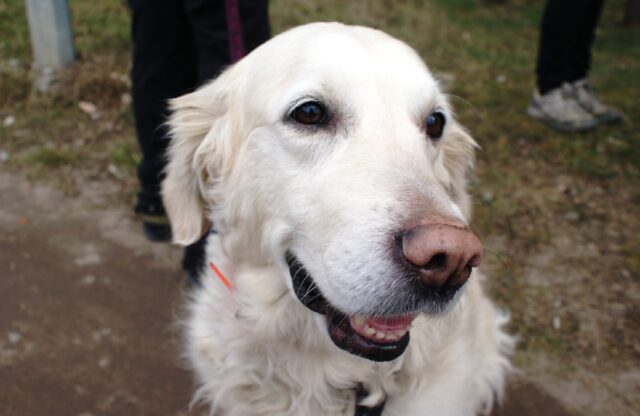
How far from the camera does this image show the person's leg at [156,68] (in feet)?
9.10

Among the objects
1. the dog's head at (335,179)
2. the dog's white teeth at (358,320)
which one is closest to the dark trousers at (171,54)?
the dog's head at (335,179)

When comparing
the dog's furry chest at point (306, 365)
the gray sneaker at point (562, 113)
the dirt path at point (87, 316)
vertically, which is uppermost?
the dog's furry chest at point (306, 365)

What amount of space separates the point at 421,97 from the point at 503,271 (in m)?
1.83

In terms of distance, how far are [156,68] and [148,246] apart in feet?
3.40


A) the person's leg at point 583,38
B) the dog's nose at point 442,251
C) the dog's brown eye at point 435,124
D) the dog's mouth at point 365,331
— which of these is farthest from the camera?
the person's leg at point 583,38

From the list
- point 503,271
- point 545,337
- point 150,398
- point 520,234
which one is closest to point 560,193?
point 520,234

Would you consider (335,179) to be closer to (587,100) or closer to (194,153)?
(194,153)

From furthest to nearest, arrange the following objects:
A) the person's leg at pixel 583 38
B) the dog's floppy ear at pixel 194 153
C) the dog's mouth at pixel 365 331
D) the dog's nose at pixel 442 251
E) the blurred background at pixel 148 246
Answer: the person's leg at pixel 583 38, the blurred background at pixel 148 246, the dog's floppy ear at pixel 194 153, the dog's mouth at pixel 365 331, the dog's nose at pixel 442 251

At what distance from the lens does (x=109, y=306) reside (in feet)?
9.67

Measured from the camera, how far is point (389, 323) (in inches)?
65.6

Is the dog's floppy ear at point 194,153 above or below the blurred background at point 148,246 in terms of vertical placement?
above

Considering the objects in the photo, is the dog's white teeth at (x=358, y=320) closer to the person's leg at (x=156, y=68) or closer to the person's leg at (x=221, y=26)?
the person's leg at (x=221, y=26)

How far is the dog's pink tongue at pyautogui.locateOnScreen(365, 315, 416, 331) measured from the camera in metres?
1.65

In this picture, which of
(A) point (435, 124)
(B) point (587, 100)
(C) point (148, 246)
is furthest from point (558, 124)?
(C) point (148, 246)
